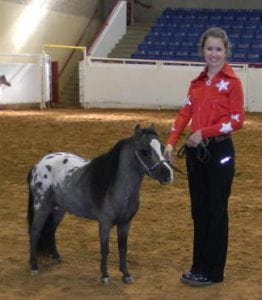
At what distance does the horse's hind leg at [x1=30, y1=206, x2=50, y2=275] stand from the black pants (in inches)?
43.4

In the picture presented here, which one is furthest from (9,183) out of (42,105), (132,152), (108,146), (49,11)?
(49,11)

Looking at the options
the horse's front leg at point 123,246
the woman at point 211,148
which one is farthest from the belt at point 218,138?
the horse's front leg at point 123,246

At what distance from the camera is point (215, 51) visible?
13.9 ft

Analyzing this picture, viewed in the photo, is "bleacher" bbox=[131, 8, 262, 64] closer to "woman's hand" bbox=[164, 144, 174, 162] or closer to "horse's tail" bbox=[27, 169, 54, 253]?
"horse's tail" bbox=[27, 169, 54, 253]

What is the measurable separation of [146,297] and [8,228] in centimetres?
221

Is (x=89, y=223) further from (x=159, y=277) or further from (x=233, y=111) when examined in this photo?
(x=233, y=111)

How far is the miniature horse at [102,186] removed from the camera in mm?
4309

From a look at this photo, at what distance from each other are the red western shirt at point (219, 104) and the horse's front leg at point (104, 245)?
0.89m

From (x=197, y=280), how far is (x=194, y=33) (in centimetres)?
2163

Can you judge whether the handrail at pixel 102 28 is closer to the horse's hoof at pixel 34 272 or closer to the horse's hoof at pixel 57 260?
the horse's hoof at pixel 57 260

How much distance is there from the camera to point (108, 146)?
459 inches

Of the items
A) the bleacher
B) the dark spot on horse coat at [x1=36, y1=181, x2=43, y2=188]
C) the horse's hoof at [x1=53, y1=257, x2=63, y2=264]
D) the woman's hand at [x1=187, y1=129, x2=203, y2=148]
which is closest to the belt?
the woman's hand at [x1=187, y1=129, x2=203, y2=148]

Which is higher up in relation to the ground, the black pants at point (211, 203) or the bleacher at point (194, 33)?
the bleacher at point (194, 33)

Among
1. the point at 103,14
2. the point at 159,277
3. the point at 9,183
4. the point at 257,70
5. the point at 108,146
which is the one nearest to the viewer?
the point at 159,277
